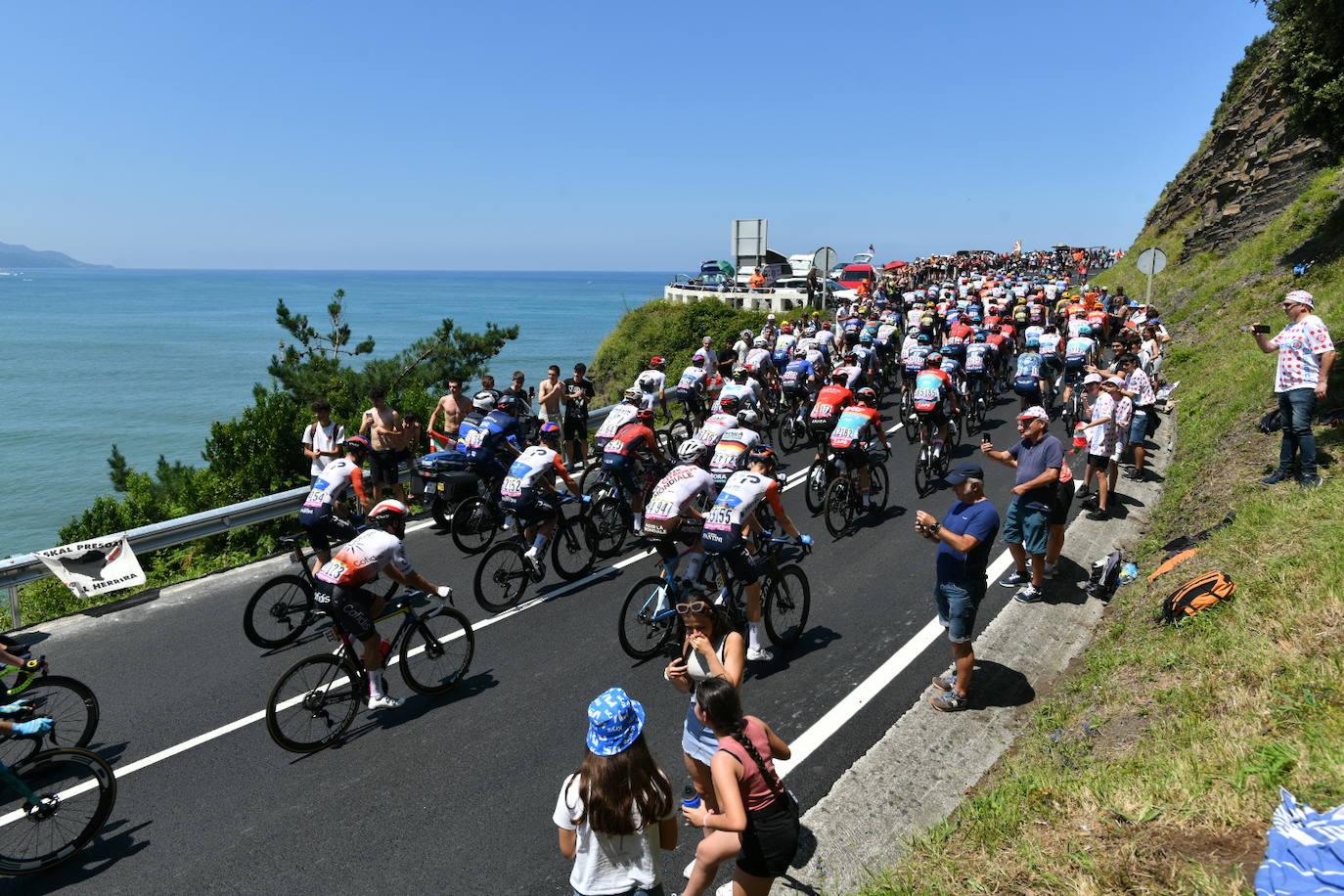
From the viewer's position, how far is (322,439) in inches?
420

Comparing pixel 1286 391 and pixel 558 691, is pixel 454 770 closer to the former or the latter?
pixel 558 691

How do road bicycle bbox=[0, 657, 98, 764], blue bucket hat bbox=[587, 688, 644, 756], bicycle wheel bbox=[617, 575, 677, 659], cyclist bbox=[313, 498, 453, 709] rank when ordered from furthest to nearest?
bicycle wheel bbox=[617, 575, 677, 659], cyclist bbox=[313, 498, 453, 709], road bicycle bbox=[0, 657, 98, 764], blue bucket hat bbox=[587, 688, 644, 756]

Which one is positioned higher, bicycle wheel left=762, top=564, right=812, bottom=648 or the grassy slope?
the grassy slope

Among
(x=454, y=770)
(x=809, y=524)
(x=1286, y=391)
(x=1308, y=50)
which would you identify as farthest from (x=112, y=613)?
(x=1308, y=50)

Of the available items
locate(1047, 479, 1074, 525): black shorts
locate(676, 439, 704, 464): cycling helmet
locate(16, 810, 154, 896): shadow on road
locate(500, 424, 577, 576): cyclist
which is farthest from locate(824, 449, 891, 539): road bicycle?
locate(16, 810, 154, 896): shadow on road

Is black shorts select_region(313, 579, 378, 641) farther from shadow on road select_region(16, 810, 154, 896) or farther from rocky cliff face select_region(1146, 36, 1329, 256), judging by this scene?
rocky cliff face select_region(1146, 36, 1329, 256)

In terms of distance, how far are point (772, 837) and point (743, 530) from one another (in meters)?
3.50

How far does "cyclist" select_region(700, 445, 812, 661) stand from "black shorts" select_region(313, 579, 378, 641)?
2.87m

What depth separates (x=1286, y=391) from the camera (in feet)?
27.6

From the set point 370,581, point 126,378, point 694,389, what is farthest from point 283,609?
point 126,378

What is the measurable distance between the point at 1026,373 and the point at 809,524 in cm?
563

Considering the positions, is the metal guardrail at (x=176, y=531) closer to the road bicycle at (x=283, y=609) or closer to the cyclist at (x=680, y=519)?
the road bicycle at (x=283, y=609)

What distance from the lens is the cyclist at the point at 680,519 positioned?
729cm

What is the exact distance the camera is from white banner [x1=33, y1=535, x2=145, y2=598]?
872cm
